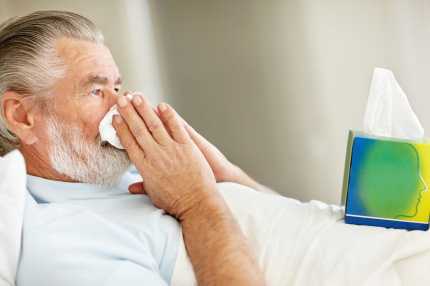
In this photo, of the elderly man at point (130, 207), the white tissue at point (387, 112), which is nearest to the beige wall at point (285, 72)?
the elderly man at point (130, 207)

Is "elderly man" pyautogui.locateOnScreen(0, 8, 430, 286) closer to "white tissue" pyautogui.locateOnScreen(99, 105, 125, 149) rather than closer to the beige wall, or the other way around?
"white tissue" pyautogui.locateOnScreen(99, 105, 125, 149)

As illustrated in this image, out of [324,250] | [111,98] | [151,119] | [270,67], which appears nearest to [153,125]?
[151,119]

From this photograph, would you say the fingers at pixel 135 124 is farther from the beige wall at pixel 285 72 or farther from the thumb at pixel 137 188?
the beige wall at pixel 285 72

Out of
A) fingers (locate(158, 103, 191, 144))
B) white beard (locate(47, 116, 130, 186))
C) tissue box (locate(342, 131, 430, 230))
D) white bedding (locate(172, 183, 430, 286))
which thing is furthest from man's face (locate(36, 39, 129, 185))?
tissue box (locate(342, 131, 430, 230))

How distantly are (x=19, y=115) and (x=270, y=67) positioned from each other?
71cm

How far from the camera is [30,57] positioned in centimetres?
113

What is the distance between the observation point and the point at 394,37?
157 cm

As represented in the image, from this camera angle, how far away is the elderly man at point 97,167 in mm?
974

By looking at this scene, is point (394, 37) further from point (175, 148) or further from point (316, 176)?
point (175, 148)

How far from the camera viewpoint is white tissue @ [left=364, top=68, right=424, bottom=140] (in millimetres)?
1067

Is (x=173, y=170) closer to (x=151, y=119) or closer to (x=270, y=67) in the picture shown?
(x=151, y=119)

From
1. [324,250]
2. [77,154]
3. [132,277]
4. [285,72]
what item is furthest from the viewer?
[285,72]

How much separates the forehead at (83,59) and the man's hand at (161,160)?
0.11 meters

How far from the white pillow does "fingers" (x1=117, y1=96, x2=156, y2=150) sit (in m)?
0.19
